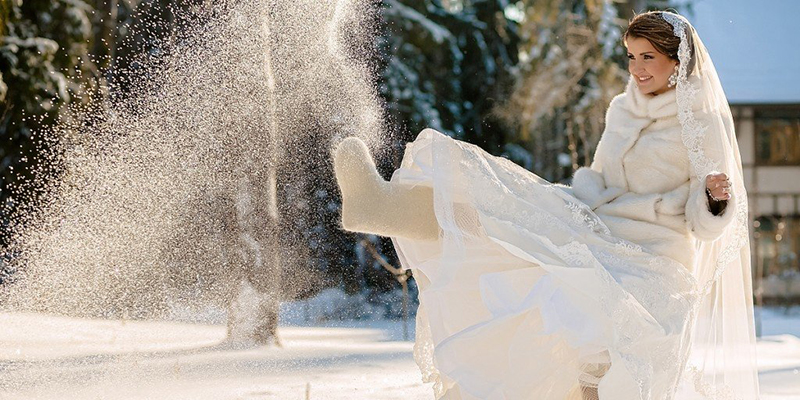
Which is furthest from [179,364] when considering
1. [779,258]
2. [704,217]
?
[779,258]

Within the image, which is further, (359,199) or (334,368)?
(334,368)

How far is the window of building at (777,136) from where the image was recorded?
18.4m

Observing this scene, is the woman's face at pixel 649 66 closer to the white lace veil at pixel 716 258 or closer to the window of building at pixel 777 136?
the white lace veil at pixel 716 258

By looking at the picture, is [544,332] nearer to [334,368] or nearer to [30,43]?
[334,368]

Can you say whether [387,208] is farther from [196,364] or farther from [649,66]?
[196,364]

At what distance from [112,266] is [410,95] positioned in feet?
20.7

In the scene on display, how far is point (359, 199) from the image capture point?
3750 mm

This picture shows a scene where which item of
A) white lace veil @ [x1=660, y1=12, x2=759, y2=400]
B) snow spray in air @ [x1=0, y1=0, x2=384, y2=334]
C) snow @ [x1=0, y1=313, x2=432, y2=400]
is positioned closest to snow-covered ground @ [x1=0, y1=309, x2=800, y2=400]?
snow @ [x1=0, y1=313, x2=432, y2=400]

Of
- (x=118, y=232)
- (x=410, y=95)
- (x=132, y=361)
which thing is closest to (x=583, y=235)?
(x=132, y=361)

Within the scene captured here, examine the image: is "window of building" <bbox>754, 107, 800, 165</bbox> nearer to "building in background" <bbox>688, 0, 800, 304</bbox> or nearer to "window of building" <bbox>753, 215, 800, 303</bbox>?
"building in background" <bbox>688, 0, 800, 304</bbox>

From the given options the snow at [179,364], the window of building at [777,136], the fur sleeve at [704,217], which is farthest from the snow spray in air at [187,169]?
the window of building at [777,136]

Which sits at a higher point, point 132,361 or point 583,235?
point 583,235

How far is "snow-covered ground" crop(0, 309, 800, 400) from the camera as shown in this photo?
5.40 meters

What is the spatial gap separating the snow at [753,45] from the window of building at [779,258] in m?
2.20
